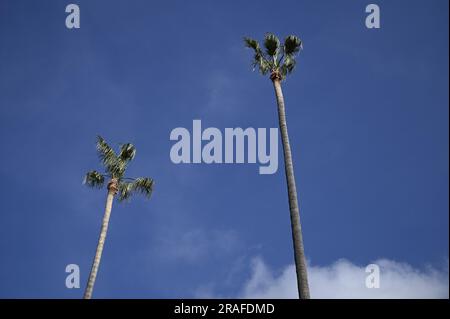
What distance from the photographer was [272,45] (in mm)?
23625

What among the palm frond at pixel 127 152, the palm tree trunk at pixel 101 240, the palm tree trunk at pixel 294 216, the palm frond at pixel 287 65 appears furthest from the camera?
the palm frond at pixel 127 152

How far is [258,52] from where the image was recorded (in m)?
24.1

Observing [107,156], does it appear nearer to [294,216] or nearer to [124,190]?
[124,190]

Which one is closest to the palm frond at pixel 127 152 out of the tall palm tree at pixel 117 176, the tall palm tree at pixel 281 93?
the tall palm tree at pixel 117 176

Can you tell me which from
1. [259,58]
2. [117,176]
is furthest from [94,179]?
[259,58]

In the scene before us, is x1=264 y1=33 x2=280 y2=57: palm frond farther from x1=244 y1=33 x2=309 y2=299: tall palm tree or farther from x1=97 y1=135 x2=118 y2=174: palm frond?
x1=97 y1=135 x2=118 y2=174: palm frond

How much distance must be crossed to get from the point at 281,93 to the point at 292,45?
3.47 metres

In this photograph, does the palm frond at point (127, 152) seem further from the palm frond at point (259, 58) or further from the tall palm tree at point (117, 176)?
the palm frond at point (259, 58)

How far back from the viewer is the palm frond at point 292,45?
23.5m

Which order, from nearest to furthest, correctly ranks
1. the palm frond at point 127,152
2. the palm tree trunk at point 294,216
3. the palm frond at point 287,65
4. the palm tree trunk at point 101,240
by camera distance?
the palm tree trunk at point 294,216
the palm tree trunk at point 101,240
the palm frond at point 287,65
the palm frond at point 127,152
